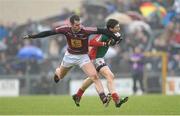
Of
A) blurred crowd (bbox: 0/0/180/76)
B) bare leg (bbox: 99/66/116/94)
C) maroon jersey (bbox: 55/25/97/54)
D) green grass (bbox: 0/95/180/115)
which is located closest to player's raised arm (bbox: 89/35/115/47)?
maroon jersey (bbox: 55/25/97/54)

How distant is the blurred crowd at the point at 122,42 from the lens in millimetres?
30797

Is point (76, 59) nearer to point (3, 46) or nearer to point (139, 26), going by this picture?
point (139, 26)

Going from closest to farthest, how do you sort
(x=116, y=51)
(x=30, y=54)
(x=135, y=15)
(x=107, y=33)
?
(x=107, y=33) → (x=30, y=54) → (x=116, y=51) → (x=135, y=15)

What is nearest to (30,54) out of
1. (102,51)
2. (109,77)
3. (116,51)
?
(116,51)

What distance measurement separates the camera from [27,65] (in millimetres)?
30859

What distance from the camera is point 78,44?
56.4 feet

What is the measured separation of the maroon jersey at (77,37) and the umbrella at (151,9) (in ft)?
50.4

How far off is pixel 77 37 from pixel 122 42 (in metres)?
14.3

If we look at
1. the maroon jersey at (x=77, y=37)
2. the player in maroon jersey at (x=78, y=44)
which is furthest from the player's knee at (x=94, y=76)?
the maroon jersey at (x=77, y=37)

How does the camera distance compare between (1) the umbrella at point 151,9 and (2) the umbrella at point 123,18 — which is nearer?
(2) the umbrella at point 123,18

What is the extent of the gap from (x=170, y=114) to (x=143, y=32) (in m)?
15.5

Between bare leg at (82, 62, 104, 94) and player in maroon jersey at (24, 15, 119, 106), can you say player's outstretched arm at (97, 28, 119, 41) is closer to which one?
player in maroon jersey at (24, 15, 119, 106)

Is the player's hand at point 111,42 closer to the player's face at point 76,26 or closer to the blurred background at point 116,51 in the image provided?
the player's face at point 76,26

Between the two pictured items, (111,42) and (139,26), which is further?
(139,26)
